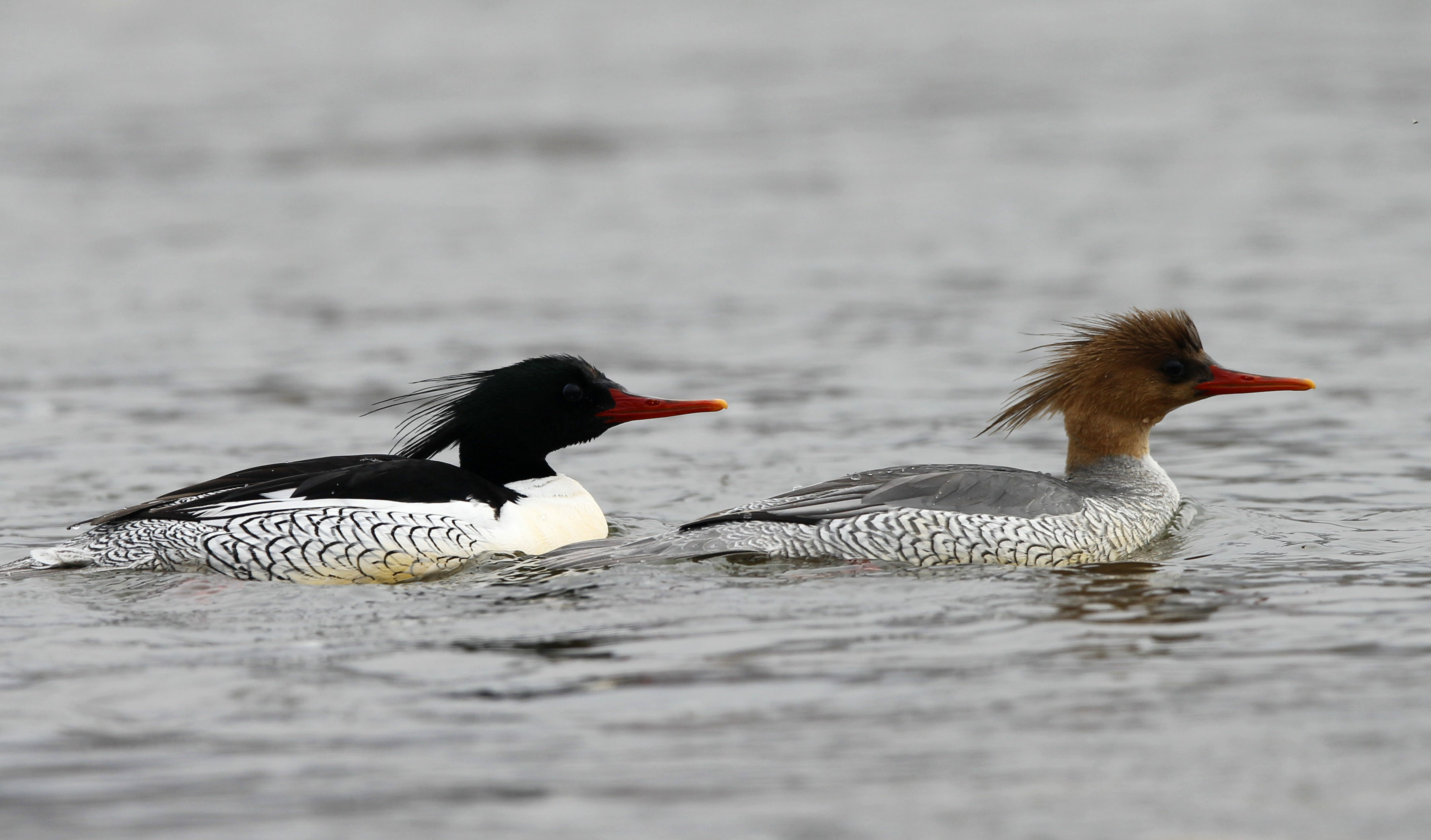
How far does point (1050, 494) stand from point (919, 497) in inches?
24.1

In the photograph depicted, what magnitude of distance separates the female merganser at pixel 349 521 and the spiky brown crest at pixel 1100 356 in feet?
5.28

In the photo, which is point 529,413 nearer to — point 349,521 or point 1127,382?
point 349,521

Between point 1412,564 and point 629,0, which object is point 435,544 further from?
point 629,0

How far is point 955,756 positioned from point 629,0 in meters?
30.2

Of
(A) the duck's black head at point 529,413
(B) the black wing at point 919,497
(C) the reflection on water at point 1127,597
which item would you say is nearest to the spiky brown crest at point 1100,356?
(B) the black wing at point 919,497

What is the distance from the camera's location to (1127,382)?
8227 mm

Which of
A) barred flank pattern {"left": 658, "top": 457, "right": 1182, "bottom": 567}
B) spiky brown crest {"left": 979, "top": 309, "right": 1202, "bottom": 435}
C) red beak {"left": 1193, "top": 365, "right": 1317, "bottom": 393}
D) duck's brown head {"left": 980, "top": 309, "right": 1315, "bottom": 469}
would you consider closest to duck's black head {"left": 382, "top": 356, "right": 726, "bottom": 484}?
barred flank pattern {"left": 658, "top": 457, "right": 1182, "bottom": 567}

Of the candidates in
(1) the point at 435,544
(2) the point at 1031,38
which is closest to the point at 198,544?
(1) the point at 435,544

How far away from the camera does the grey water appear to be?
4.81m

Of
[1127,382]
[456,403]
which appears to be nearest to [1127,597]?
[1127,382]

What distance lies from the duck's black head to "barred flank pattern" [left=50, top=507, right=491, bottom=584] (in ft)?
2.33

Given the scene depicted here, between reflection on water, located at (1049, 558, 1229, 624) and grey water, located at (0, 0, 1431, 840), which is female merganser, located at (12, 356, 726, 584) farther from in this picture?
reflection on water, located at (1049, 558, 1229, 624)

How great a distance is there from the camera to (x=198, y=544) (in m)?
7.39

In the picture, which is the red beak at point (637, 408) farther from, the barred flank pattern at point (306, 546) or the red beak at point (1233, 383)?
the red beak at point (1233, 383)
